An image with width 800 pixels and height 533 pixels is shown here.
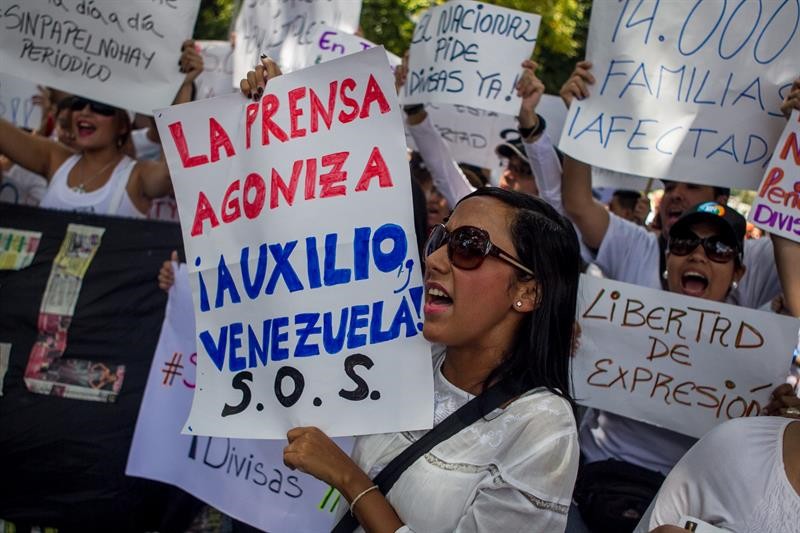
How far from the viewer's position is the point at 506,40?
4691 millimetres

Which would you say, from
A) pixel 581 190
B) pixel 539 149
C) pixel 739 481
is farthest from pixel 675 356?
pixel 739 481

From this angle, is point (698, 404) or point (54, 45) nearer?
point (698, 404)

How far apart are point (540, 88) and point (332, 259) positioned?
80.8 inches

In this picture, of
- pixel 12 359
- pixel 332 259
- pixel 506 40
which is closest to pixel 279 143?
pixel 332 259

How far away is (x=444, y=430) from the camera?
2076 mm

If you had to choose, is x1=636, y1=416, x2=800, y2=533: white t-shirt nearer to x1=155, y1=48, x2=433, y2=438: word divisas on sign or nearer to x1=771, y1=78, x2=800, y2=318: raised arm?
x1=155, y1=48, x2=433, y2=438: word divisas on sign

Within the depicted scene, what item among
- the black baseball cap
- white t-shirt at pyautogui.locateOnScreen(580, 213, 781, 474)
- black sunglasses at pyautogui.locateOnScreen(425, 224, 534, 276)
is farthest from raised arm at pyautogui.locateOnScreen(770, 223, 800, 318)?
black sunglasses at pyautogui.locateOnScreen(425, 224, 534, 276)

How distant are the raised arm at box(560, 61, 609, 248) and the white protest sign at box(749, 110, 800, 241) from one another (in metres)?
0.66

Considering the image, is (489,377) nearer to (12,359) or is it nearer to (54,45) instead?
(12,359)

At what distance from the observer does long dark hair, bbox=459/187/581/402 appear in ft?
7.04

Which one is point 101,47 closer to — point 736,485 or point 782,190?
point 782,190

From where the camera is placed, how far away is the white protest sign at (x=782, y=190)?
3.10 m

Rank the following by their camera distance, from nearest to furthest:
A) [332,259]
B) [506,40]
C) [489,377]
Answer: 1. [489,377]
2. [332,259]
3. [506,40]

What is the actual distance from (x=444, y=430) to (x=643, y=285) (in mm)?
1762
